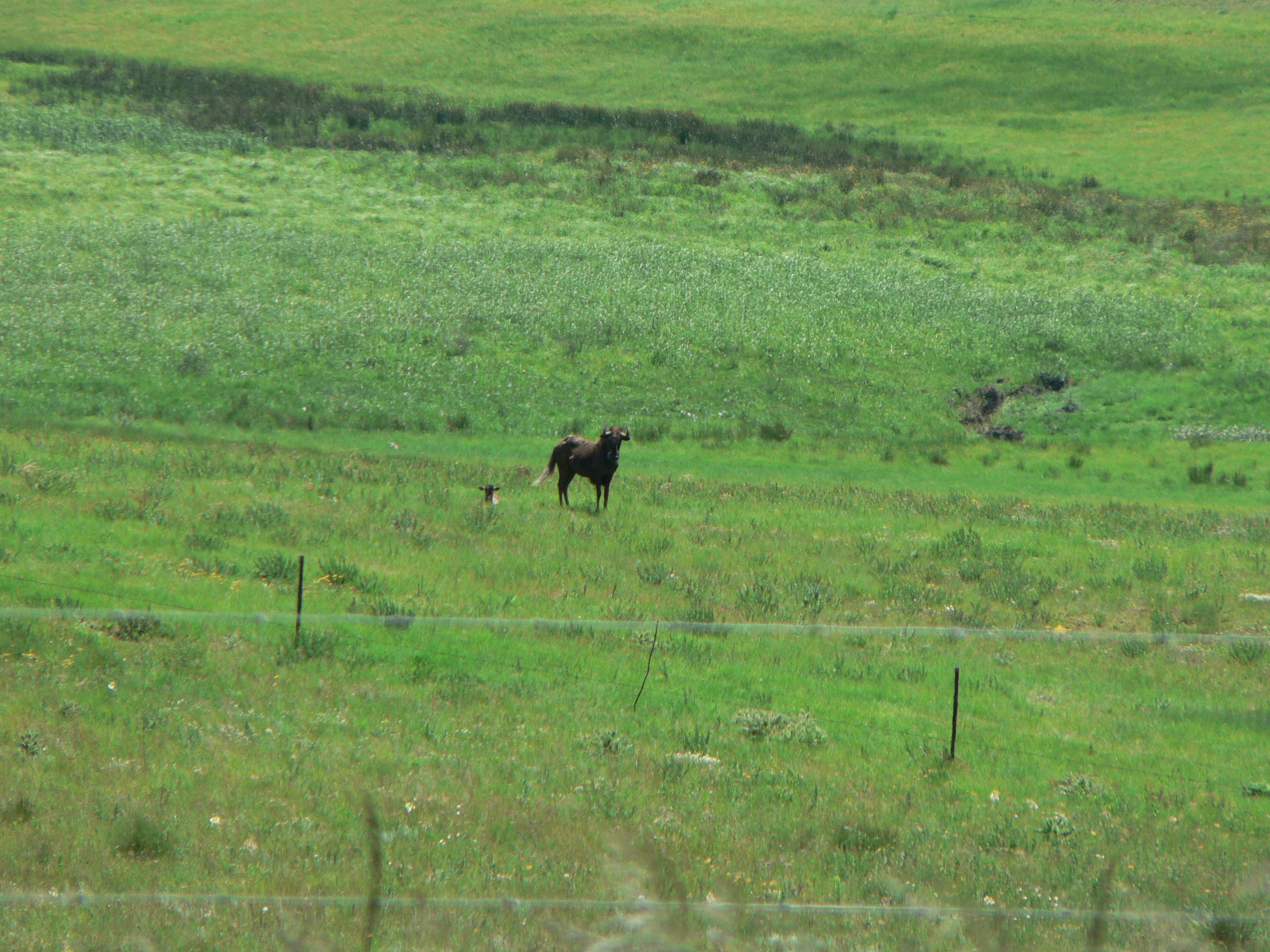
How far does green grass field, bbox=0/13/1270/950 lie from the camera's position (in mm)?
9289

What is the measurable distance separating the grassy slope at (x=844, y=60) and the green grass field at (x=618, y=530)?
3.87m

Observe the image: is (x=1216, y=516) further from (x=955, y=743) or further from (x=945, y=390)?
(x=955, y=743)

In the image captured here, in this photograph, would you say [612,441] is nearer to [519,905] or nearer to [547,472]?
[547,472]

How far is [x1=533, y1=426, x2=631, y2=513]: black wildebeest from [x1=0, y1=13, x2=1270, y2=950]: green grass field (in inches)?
26.8

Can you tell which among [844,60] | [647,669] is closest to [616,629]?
[647,669]

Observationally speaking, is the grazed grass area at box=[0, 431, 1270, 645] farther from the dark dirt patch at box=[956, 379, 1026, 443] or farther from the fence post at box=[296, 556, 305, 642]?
the dark dirt patch at box=[956, 379, 1026, 443]

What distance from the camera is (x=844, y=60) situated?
309 ft

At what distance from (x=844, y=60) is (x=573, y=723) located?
295 ft

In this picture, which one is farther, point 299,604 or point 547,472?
point 547,472

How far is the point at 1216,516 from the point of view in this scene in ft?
98.0

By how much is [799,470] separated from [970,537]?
11.2 metres

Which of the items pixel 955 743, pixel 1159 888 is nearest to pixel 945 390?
pixel 955 743

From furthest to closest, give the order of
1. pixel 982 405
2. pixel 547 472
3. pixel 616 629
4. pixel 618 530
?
pixel 982 405, pixel 547 472, pixel 618 530, pixel 616 629

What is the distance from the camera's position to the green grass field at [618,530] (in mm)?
9289
